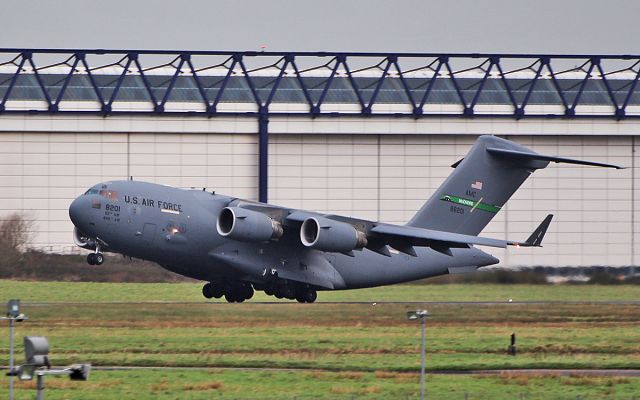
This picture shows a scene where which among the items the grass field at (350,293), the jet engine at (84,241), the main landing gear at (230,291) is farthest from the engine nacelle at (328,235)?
the jet engine at (84,241)

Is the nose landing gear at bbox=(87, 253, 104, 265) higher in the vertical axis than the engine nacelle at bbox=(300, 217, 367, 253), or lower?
lower

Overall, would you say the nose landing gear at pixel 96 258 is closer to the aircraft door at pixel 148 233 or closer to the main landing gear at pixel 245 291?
the aircraft door at pixel 148 233

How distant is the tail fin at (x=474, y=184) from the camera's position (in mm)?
44250

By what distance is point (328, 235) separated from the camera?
40.1m

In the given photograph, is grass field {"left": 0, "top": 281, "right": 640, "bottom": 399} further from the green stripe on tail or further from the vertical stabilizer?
the green stripe on tail

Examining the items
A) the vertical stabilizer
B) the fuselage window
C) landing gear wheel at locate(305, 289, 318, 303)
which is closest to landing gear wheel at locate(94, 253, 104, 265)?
the fuselage window

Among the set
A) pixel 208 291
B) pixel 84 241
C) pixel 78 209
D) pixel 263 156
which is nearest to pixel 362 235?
pixel 208 291

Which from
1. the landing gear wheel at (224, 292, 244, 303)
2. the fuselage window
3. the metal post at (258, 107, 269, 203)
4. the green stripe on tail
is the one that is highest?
the metal post at (258, 107, 269, 203)

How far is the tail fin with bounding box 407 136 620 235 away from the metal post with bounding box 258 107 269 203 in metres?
11.0

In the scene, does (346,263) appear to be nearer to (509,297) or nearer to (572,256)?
(509,297)

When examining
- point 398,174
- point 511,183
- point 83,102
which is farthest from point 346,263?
point 83,102

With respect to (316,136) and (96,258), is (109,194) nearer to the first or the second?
(96,258)

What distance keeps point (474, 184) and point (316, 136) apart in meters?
12.4

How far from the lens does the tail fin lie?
44250 millimetres
